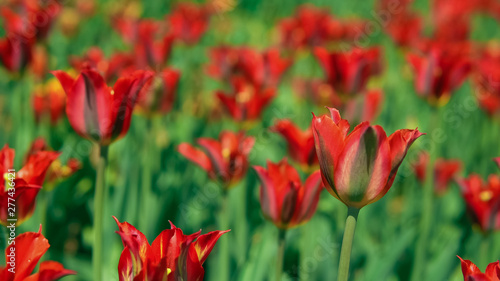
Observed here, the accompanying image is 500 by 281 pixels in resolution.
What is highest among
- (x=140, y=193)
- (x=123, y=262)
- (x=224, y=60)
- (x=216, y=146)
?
(x=123, y=262)

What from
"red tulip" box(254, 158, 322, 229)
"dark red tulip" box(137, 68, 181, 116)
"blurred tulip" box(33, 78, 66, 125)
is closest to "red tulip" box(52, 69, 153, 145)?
"red tulip" box(254, 158, 322, 229)

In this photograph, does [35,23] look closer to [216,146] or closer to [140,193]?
[140,193]

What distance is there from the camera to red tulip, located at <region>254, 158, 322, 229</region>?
3.60 feet

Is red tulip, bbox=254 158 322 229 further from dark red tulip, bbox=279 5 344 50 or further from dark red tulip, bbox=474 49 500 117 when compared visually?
dark red tulip, bbox=279 5 344 50

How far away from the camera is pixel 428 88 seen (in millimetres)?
1739

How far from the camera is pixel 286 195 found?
1.10 meters

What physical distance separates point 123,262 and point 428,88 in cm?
127

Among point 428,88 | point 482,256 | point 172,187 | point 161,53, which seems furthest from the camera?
point 161,53

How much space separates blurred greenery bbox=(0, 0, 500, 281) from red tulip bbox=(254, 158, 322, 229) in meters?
0.22

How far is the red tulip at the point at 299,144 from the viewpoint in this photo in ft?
4.61

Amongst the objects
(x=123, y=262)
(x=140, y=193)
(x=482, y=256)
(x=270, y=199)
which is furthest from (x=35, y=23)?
(x=482, y=256)

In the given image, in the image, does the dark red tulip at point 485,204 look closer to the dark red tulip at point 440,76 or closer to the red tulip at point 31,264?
the dark red tulip at point 440,76

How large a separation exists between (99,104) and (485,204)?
976mm

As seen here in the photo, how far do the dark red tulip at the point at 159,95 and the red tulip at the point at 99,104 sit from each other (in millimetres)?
800
